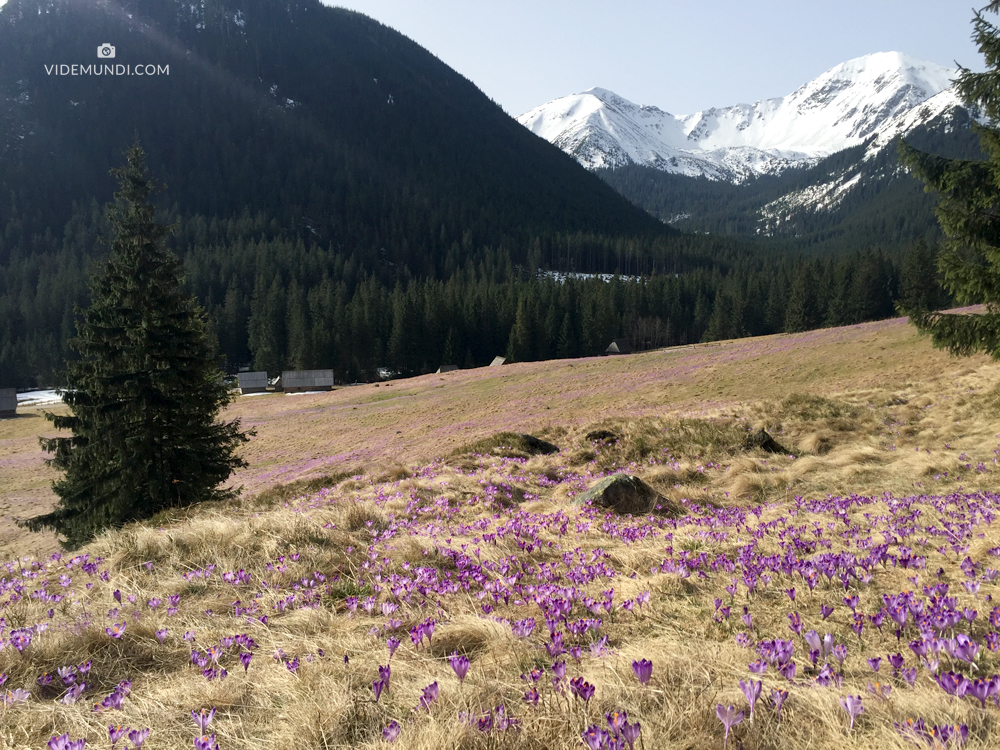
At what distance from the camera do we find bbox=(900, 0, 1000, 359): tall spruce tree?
11.1 metres

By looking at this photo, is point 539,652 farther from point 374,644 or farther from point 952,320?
point 952,320

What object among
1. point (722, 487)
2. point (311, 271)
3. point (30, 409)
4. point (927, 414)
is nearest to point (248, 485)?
point (722, 487)

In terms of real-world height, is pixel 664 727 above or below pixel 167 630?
above

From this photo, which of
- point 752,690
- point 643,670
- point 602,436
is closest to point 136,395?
point 602,436

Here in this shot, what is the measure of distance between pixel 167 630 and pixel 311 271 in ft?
465

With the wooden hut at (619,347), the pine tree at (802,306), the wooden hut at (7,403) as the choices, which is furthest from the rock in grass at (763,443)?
the pine tree at (802,306)

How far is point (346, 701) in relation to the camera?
92.0 inches

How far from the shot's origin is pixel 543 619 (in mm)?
3553

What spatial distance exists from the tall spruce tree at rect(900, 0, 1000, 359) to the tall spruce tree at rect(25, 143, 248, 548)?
1827 centimetres

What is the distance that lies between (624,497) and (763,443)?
5.71 metres

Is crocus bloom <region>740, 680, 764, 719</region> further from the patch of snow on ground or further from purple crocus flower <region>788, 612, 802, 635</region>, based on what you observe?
the patch of snow on ground

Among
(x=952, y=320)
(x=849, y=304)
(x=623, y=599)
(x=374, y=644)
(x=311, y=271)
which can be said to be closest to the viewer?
(x=374, y=644)

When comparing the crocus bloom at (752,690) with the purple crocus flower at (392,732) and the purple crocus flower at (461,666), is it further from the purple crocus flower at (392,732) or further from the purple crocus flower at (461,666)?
the purple crocus flower at (392,732)

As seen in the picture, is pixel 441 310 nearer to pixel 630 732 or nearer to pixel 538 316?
pixel 538 316
